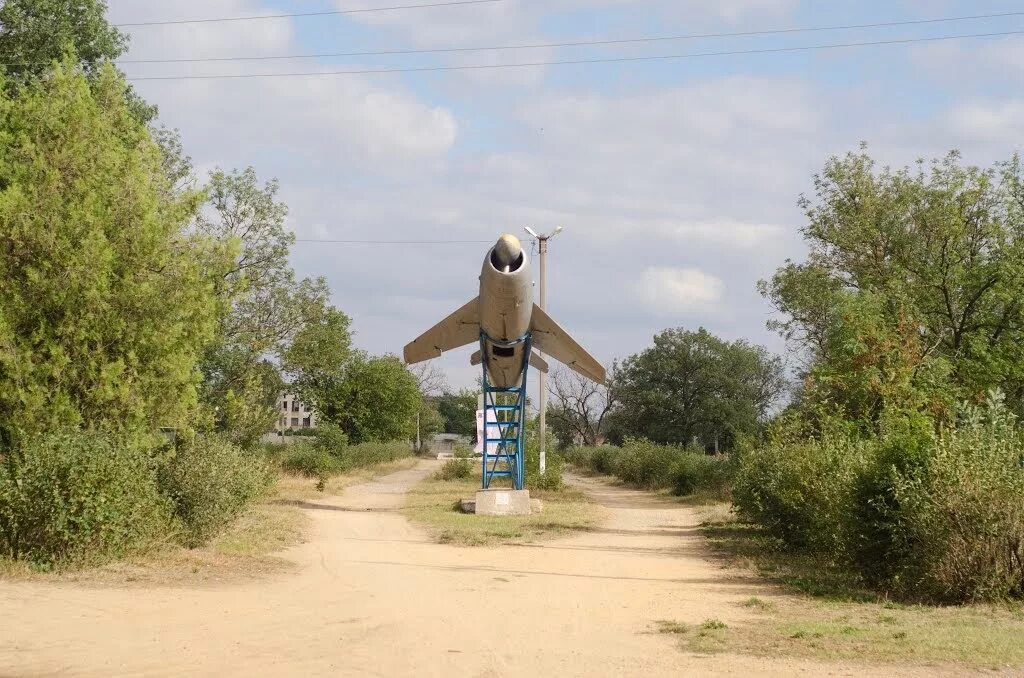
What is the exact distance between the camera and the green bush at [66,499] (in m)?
11.3

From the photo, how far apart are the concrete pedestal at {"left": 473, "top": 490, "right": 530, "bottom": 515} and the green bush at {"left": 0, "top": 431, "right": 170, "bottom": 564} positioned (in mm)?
11278

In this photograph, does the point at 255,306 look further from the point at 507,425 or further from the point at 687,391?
the point at 687,391

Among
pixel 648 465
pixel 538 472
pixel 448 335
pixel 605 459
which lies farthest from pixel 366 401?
pixel 448 335

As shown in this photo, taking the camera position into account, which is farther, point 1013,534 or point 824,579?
point 824,579

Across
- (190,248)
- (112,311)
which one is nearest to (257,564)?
(112,311)

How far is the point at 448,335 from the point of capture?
2617 cm

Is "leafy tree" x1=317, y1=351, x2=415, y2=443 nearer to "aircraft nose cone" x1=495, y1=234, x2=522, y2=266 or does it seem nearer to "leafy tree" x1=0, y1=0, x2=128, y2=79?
"leafy tree" x1=0, y1=0, x2=128, y2=79

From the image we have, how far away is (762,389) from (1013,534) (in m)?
68.3

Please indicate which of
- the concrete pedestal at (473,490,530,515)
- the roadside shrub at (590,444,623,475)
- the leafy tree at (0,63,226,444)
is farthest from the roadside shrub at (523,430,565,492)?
the leafy tree at (0,63,226,444)

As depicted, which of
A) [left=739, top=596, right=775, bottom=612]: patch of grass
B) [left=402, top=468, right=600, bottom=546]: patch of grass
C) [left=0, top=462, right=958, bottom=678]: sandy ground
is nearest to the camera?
[left=0, top=462, right=958, bottom=678]: sandy ground

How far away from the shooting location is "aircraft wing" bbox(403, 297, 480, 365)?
82.9 ft

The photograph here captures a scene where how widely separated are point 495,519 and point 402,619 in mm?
11843

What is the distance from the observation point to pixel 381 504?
2562 cm

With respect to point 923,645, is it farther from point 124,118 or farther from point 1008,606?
point 124,118
